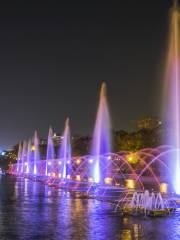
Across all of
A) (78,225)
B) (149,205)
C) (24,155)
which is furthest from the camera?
(24,155)

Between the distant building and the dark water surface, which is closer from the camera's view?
the dark water surface

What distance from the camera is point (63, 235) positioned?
16516 millimetres

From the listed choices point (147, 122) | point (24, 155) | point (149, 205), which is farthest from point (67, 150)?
point (149, 205)

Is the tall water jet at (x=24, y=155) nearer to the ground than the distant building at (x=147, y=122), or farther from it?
nearer to the ground

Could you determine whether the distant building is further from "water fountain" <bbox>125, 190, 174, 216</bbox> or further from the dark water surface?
"water fountain" <bbox>125, 190, 174, 216</bbox>

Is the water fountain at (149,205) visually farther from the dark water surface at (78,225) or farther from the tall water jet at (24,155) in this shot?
the tall water jet at (24,155)

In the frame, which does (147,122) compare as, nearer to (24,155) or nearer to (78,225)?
(24,155)

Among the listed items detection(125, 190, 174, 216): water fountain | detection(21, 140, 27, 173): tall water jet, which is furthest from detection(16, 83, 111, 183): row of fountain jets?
detection(125, 190, 174, 216): water fountain

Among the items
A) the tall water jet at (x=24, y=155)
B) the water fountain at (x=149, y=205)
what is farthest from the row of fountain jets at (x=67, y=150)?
the water fountain at (x=149, y=205)

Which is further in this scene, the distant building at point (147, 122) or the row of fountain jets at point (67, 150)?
the distant building at point (147, 122)

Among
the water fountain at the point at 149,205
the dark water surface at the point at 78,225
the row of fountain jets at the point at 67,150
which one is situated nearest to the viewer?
the dark water surface at the point at 78,225

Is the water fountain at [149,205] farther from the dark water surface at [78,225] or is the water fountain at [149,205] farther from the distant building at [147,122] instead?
the distant building at [147,122]

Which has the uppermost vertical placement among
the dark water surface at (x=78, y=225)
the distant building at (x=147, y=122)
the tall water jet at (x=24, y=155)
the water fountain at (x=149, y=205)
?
the distant building at (x=147, y=122)

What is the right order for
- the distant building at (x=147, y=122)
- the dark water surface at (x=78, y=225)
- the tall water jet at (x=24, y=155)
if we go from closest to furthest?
the dark water surface at (x=78, y=225) < the distant building at (x=147, y=122) < the tall water jet at (x=24, y=155)
